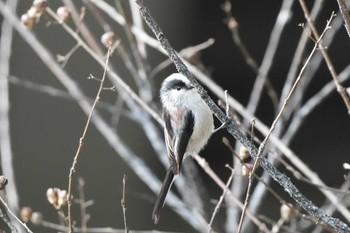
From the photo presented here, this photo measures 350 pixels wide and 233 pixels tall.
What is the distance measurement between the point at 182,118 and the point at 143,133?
2.31 metres

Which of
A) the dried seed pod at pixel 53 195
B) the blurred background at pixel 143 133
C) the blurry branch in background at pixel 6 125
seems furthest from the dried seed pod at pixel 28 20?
the blurred background at pixel 143 133

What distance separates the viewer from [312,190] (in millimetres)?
4926

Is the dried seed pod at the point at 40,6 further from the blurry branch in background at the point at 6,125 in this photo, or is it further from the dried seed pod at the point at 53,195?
the dried seed pod at the point at 53,195

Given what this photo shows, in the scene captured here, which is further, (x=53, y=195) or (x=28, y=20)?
(x=28, y=20)

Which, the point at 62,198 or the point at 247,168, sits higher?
the point at 62,198

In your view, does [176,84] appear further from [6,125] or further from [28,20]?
[6,125]

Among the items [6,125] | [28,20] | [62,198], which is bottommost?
[62,198]

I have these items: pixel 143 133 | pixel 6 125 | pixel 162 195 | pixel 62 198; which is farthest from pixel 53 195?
pixel 143 133

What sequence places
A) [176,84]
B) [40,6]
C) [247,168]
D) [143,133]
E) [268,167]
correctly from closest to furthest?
[268,167], [247,168], [40,6], [176,84], [143,133]

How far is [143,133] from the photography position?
486 centimetres

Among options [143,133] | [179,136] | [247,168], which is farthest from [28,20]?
[143,133]

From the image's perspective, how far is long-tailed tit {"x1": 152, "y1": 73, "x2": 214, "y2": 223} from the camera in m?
2.51

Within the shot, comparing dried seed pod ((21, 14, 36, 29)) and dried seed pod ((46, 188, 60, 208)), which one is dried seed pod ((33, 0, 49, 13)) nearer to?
dried seed pod ((21, 14, 36, 29))

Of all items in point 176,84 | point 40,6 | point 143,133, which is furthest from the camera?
point 143,133
